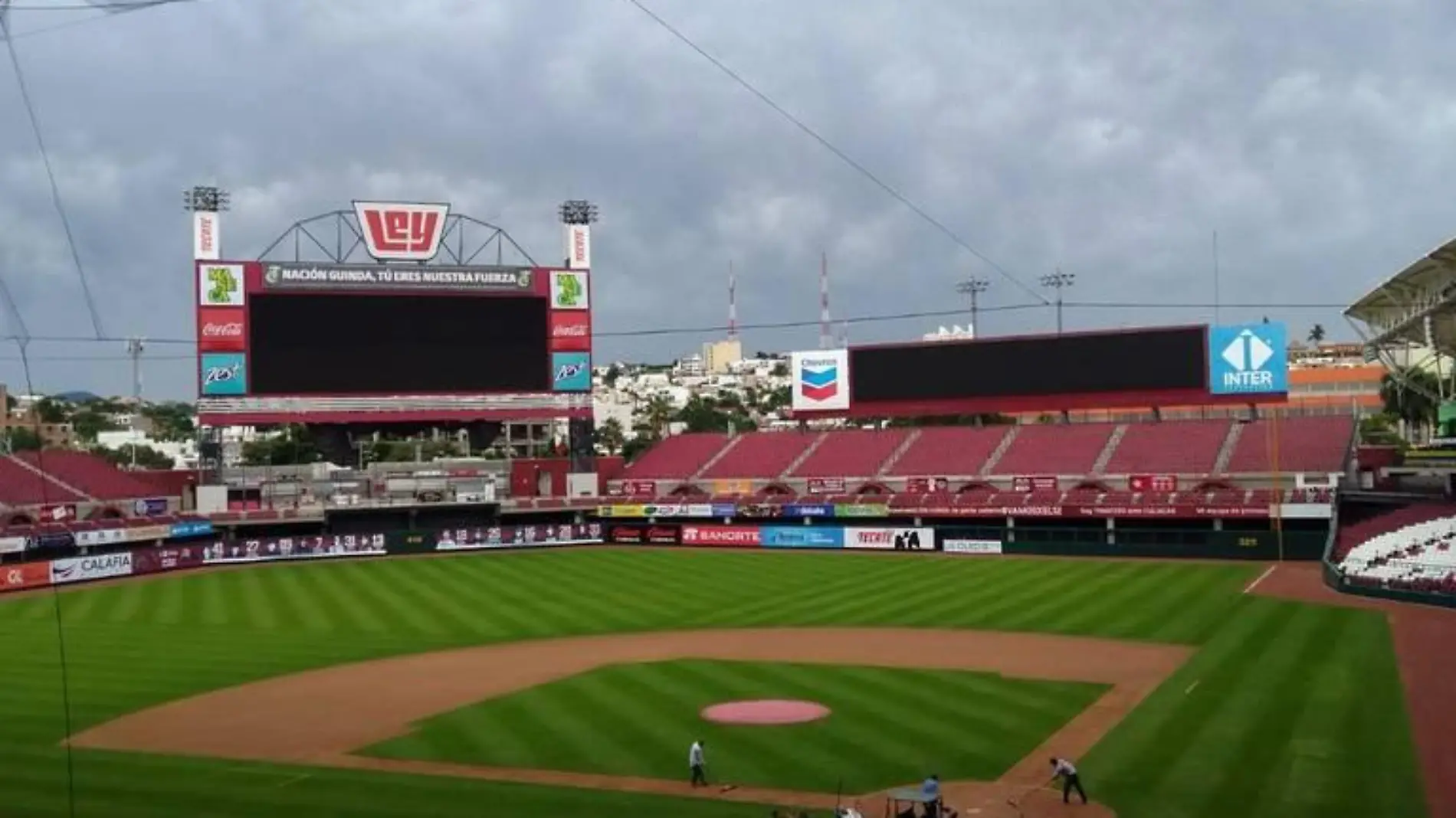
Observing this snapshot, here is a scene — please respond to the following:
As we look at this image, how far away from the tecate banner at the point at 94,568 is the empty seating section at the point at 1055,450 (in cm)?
4527

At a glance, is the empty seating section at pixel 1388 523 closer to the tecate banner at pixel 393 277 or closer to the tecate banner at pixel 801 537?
the tecate banner at pixel 801 537

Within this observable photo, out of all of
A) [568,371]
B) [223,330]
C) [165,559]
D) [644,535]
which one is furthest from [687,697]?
[223,330]

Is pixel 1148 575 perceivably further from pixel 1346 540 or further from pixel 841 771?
pixel 841 771

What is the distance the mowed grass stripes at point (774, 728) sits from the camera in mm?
22609

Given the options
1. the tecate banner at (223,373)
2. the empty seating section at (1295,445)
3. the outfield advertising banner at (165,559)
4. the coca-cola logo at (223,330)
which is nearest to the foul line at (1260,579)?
the empty seating section at (1295,445)

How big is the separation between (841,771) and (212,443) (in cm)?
5797

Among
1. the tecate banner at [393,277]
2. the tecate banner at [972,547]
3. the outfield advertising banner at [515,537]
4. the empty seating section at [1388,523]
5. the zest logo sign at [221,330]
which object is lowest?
the tecate banner at [972,547]

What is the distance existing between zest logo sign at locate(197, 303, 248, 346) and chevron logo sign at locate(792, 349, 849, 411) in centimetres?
3207

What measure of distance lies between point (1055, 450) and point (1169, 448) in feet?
20.6

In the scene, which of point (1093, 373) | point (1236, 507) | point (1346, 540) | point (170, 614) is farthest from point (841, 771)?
point (1093, 373)

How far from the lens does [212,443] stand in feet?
233

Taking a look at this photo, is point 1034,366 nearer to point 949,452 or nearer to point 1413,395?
point 949,452

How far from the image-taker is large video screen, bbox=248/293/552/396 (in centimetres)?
6794

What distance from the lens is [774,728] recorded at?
2597 centimetres
